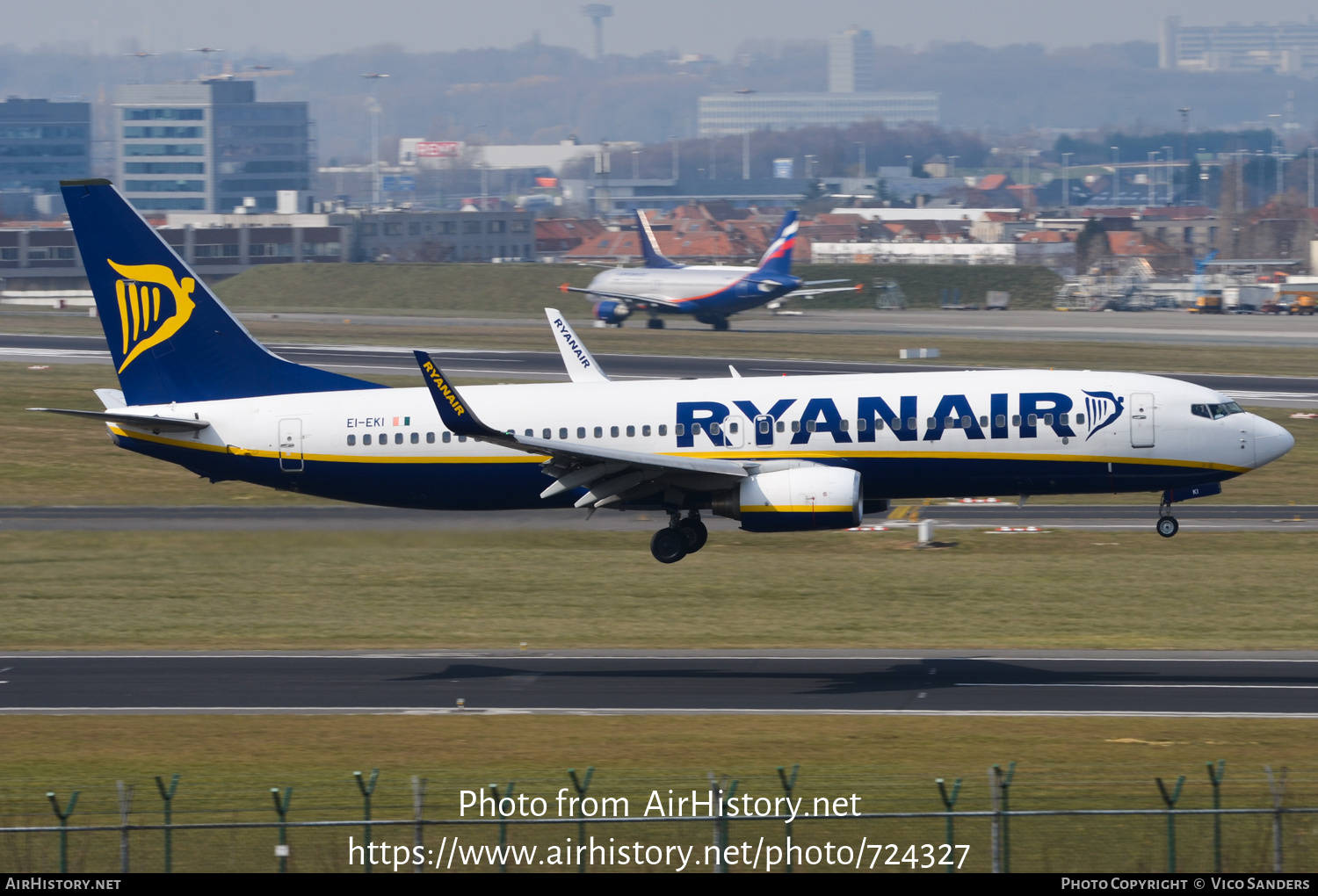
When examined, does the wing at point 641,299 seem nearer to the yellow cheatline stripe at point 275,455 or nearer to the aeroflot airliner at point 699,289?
the aeroflot airliner at point 699,289

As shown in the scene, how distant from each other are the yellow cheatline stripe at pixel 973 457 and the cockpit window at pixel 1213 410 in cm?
131

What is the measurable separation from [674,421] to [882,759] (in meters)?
15.0

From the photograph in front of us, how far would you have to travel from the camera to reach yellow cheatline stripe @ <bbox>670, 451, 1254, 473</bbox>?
4338 centimetres

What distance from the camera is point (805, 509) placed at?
4156 cm

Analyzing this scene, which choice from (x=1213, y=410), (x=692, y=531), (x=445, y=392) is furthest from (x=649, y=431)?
(x=1213, y=410)

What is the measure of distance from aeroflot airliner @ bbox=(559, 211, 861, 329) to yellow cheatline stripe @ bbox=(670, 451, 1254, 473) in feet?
312

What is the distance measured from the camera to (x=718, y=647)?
45531 millimetres

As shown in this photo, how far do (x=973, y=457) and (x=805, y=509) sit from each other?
5.33 meters

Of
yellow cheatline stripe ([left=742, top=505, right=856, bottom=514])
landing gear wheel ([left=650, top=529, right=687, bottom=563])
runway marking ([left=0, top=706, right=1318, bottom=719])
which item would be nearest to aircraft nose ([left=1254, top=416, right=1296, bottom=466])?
runway marking ([left=0, top=706, right=1318, bottom=719])

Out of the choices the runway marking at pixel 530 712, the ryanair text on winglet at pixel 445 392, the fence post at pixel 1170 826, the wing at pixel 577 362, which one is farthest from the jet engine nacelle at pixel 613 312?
the fence post at pixel 1170 826

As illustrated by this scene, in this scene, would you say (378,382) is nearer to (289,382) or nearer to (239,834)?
(289,382)

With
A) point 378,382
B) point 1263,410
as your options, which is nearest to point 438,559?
point 378,382

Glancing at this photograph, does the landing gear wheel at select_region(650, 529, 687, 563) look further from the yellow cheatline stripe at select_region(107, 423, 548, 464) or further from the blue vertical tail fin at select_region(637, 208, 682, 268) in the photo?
the blue vertical tail fin at select_region(637, 208, 682, 268)

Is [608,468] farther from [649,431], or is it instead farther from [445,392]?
[445,392]
